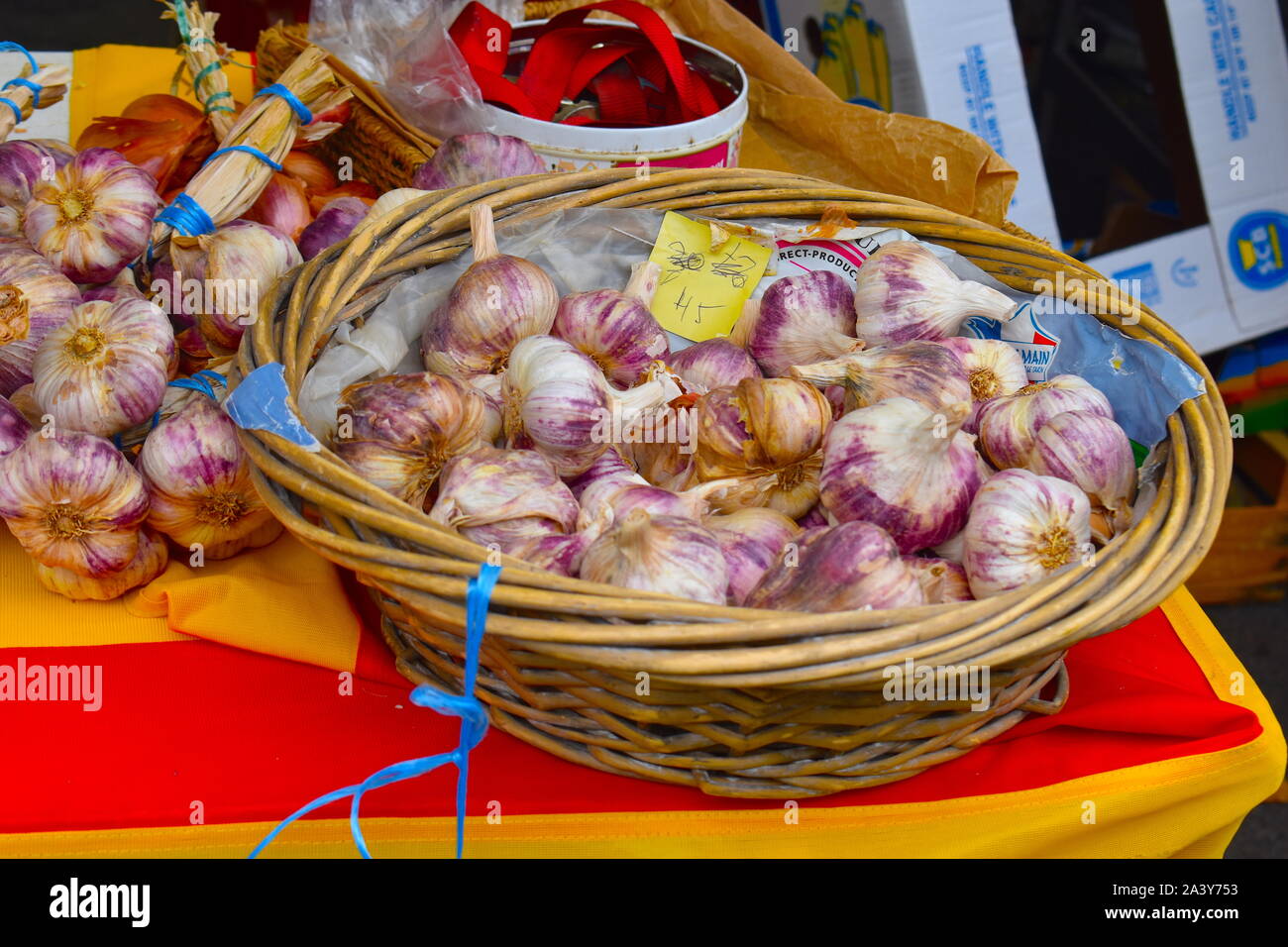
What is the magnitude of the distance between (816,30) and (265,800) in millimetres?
1834

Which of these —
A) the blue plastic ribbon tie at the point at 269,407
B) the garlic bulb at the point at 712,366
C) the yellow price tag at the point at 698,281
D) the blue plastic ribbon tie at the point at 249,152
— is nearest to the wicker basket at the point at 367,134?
the blue plastic ribbon tie at the point at 249,152

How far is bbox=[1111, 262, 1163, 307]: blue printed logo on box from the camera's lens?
2137 millimetres

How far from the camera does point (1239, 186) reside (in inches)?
84.4

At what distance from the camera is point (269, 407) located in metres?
0.81

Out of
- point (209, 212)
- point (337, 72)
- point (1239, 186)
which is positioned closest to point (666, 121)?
point (337, 72)

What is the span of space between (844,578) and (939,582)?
15 cm

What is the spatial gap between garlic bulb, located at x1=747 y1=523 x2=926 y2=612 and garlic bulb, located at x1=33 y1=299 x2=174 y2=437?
22.8 inches

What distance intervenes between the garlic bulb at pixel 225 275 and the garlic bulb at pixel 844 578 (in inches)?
23.8

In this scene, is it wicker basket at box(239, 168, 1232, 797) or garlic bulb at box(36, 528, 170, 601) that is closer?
wicker basket at box(239, 168, 1232, 797)

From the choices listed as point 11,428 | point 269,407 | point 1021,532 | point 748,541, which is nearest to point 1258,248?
point 1021,532

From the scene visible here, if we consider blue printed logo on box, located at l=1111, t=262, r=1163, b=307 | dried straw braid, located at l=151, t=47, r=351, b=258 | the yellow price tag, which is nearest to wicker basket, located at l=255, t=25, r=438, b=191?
dried straw braid, located at l=151, t=47, r=351, b=258

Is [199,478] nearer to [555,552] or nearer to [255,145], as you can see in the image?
[555,552]

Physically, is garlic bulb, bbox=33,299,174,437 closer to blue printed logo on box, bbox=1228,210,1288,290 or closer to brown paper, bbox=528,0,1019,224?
brown paper, bbox=528,0,1019,224
